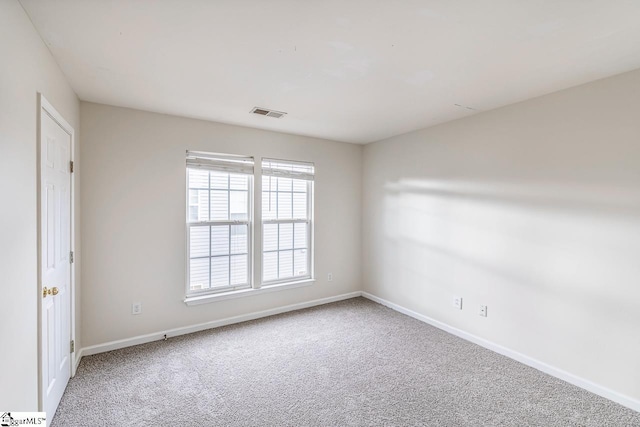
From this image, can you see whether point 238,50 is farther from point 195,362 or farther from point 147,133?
point 195,362

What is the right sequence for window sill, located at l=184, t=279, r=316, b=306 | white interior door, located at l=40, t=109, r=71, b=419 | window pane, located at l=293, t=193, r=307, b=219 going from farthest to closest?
window pane, located at l=293, t=193, r=307, b=219, window sill, located at l=184, t=279, r=316, b=306, white interior door, located at l=40, t=109, r=71, b=419

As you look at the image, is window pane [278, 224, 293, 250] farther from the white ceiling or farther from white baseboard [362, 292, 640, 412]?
white baseboard [362, 292, 640, 412]

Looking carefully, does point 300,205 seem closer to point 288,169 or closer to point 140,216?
point 288,169

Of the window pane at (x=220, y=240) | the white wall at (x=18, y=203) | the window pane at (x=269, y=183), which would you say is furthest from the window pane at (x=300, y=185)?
the white wall at (x=18, y=203)

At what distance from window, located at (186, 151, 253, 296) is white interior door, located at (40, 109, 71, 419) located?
3.84ft

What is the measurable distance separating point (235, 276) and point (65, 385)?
70.4 inches

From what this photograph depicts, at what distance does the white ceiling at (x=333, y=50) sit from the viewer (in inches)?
60.7

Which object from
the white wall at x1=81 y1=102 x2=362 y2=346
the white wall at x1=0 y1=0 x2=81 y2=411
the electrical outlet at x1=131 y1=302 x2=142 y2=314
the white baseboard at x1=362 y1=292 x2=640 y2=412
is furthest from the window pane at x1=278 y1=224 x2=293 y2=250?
the white wall at x1=0 y1=0 x2=81 y2=411

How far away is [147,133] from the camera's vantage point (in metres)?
3.13

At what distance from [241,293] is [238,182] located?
140cm

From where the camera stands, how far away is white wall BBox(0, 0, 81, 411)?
1.33 metres

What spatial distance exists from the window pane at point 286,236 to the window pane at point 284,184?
1.69 feet

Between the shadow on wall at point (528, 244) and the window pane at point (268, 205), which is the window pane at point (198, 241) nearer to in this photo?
the window pane at point (268, 205)

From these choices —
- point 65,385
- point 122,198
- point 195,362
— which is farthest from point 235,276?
point 65,385
